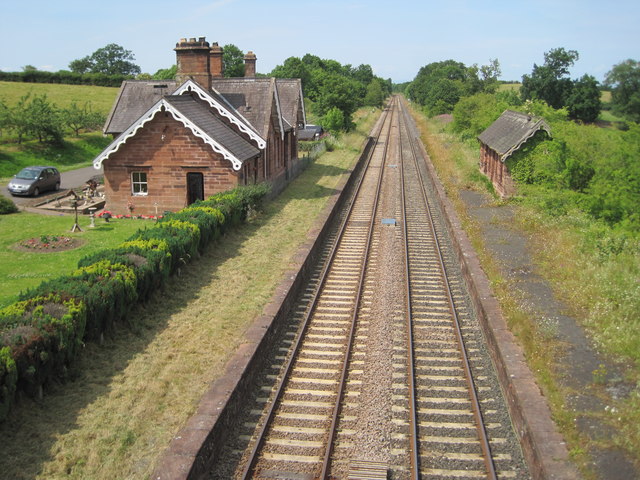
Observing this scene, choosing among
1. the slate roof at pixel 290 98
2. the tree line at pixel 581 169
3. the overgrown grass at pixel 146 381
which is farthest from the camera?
the slate roof at pixel 290 98

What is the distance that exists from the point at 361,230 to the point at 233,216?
5.25 metres

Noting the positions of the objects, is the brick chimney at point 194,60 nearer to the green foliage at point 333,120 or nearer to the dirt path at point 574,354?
the dirt path at point 574,354

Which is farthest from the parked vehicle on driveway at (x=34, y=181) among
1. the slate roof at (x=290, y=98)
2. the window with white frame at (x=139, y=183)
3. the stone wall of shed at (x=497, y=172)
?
the stone wall of shed at (x=497, y=172)

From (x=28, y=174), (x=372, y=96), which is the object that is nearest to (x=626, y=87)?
(x=372, y=96)

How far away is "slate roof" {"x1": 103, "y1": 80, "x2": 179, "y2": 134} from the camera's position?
91.5 ft

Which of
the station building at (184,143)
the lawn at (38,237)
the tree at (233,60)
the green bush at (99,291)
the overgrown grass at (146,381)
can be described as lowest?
the overgrown grass at (146,381)

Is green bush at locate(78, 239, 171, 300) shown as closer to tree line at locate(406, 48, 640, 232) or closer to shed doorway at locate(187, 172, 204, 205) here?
shed doorway at locate(187, 172, 204, 205)

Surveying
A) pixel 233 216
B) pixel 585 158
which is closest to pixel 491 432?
pixel 233 216

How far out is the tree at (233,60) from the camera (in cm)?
9862

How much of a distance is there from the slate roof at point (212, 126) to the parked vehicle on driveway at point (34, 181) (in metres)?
9.00

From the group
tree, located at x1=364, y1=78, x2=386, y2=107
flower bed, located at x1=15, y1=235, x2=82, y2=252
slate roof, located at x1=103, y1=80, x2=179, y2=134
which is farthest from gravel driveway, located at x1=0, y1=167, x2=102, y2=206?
tree, located at x1=364, y1=78, x2=386, y2=107

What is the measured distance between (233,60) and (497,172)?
3198 inches

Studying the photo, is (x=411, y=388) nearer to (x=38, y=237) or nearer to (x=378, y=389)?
(x=378, y=389)

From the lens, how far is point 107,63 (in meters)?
140
